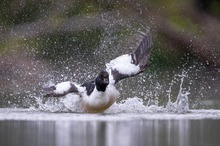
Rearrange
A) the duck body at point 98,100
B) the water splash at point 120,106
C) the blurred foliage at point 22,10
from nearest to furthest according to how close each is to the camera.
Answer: the duck body at point 98,100 < the water splash at point 120,106 < the blurred foliage at point 22,10

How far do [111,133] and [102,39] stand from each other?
34.3 ft

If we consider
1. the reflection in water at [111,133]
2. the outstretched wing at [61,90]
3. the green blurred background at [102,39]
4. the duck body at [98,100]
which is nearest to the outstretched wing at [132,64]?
the duck body at [98,100]

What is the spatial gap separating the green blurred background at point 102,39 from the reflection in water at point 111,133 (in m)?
6.86

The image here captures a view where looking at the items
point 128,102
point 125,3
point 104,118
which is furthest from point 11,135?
point 125,3

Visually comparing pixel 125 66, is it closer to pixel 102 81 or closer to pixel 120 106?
pixel 120 106

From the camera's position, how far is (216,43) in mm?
23141

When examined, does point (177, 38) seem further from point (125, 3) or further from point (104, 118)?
point (104, 118)

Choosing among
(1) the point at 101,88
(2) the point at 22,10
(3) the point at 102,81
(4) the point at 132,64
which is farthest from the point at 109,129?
(2) the point at 22,10

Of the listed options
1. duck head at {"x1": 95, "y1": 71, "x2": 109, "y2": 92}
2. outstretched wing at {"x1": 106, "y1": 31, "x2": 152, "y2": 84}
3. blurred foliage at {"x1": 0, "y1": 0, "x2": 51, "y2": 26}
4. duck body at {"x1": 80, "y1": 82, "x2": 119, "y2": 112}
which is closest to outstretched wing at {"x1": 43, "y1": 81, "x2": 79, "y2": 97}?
duck body at {"x1": 80, "y1": 82, "x2": 119, "y2": 112}

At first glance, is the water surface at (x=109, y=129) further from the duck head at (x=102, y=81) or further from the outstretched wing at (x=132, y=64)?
the outstretched wing at (x=132, y=64)

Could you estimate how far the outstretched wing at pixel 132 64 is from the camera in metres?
16.2

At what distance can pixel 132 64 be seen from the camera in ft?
53.7

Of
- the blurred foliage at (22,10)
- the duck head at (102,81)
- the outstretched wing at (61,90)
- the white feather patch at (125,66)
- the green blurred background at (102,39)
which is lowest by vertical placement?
the outstretched wing at (61,90)

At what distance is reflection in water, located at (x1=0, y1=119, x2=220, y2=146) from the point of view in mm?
11664
